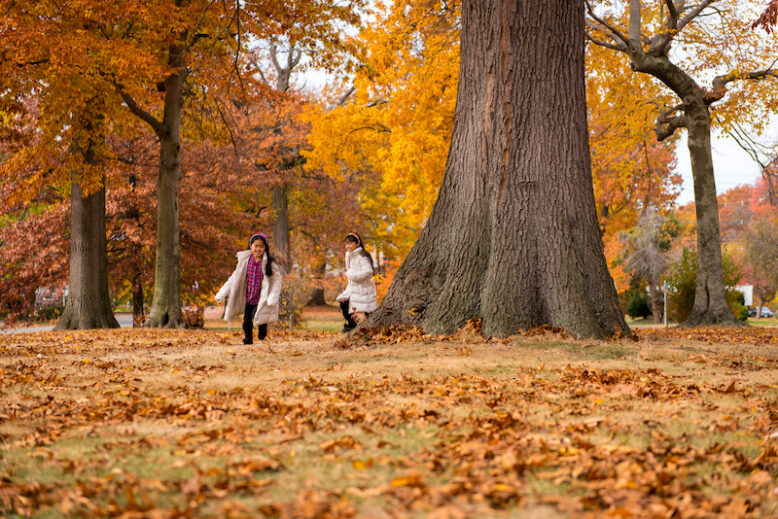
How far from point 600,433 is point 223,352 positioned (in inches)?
215

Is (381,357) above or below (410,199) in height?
below

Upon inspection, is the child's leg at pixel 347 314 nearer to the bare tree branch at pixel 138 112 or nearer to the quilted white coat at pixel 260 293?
the quilted white coat at pixel 260 293

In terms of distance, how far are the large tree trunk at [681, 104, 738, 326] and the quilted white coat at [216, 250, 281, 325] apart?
9.96m

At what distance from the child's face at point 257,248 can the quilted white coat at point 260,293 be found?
109 millimetres

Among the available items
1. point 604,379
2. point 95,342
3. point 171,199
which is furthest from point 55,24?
point 604,379

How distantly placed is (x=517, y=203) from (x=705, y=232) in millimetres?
9386

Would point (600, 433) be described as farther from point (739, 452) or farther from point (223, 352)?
point (223, 352)

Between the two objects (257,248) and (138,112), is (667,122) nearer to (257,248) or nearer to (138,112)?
(257,248)

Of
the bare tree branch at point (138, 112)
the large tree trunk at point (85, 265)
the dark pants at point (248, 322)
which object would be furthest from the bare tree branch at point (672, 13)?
the large tree trunk at point (85, 265)

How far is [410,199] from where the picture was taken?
18953mm

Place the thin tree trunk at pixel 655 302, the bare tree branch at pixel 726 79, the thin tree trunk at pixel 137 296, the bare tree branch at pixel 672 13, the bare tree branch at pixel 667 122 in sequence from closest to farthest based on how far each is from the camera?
the bare tree branch at pixel 672 13 → the bare tree branch at pixel 726 79 → the bare tree branch at pixel 667 122 → the thin tree trunk at pixel 137 296 → the thin tree trunk at pixel 655 302

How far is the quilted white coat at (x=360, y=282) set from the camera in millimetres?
10555

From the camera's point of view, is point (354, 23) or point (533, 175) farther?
point (354, 23)

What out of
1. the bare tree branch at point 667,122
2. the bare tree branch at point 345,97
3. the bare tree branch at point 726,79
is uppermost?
the bare tree branch at point 345,97
